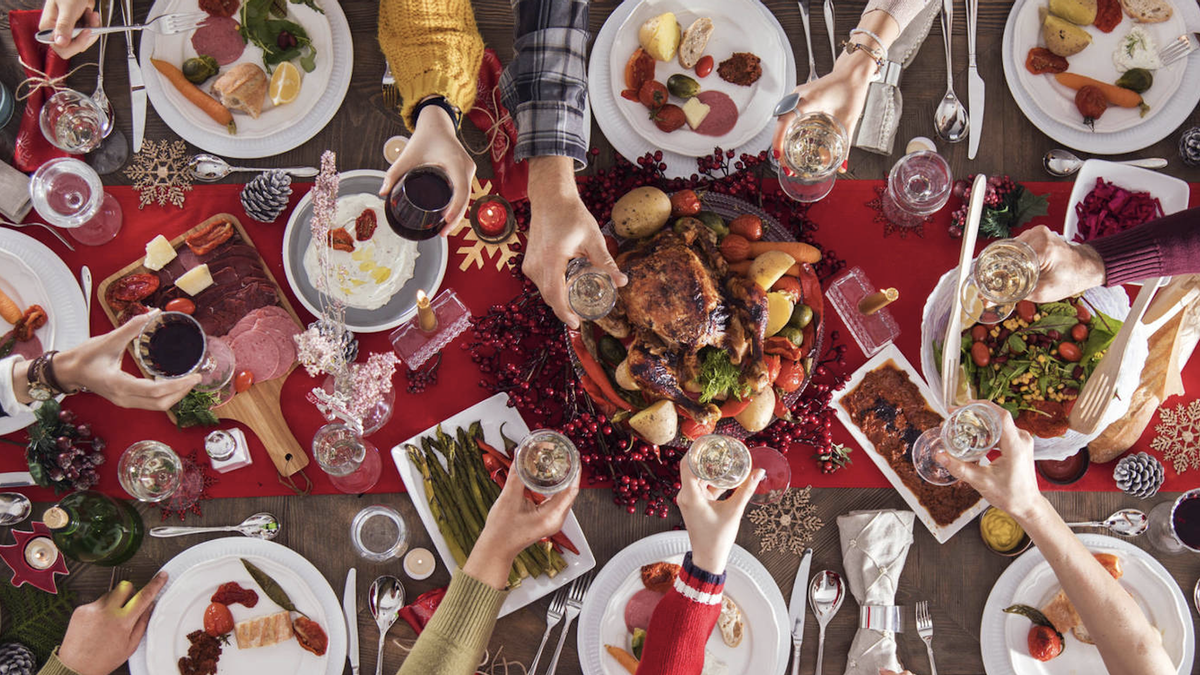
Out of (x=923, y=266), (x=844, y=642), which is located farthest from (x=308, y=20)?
(x=844, y=642)

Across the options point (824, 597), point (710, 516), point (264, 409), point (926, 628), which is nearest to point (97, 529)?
point (264, 409)

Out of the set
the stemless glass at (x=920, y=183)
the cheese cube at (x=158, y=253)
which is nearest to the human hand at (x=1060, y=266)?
the stemless glass at (x=920, y=183)

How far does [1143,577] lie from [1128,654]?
1.21 ft

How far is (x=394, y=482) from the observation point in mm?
2258

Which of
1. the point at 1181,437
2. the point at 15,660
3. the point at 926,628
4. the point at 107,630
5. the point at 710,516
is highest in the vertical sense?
the point at 1181,437

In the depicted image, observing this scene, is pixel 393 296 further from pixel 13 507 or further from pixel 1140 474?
pixel 1140 474

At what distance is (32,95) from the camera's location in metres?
2.21

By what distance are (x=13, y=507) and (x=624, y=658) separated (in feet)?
5.81

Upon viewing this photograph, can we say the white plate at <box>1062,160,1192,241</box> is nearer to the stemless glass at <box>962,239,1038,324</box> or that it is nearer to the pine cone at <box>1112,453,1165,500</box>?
the stemless glass at <box>962,239,1038,324</box>

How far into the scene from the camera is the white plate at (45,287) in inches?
85.9

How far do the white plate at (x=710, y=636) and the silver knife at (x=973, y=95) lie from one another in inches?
55.1

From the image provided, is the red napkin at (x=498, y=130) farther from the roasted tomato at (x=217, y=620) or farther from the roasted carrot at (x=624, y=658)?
the roasted tomato at (x=217, y=620)

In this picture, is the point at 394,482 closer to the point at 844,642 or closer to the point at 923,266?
the point at 844,642

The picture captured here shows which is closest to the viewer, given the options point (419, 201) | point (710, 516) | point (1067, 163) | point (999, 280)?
point (419, 201)
